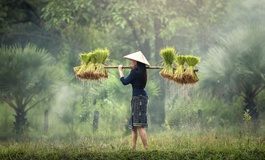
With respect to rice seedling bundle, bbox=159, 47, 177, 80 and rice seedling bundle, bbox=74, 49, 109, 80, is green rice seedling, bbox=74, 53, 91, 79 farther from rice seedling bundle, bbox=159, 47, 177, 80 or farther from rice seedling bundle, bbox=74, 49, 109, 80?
rice seedling bundle, bbox=159, 47, 177, 80

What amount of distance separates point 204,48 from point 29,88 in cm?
1234

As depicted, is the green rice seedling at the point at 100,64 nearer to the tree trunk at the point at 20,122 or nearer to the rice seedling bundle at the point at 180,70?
the rice seedling bundle at the point at 180,70

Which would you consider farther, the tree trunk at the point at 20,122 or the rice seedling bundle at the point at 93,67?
the tree trunk at the point at 20,122

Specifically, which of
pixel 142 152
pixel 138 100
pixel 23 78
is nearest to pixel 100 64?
pixel 138 100

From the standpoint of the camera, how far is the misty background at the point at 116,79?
857 inches

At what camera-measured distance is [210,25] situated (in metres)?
32.0

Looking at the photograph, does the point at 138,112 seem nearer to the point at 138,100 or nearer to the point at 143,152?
the point at 138,100

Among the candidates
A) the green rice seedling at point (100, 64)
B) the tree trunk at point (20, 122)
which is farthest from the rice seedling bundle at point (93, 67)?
the tree trunk at point (20, 122)

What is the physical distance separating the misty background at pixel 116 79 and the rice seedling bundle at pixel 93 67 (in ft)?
9.16

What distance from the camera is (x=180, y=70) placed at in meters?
14.8

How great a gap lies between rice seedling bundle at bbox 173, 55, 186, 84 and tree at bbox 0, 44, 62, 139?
8.62 meters

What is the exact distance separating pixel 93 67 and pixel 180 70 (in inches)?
66.9

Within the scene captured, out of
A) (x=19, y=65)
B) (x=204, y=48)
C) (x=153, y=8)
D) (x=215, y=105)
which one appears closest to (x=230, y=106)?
(x=215, y=105)

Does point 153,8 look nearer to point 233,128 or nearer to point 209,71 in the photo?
point 209,71
